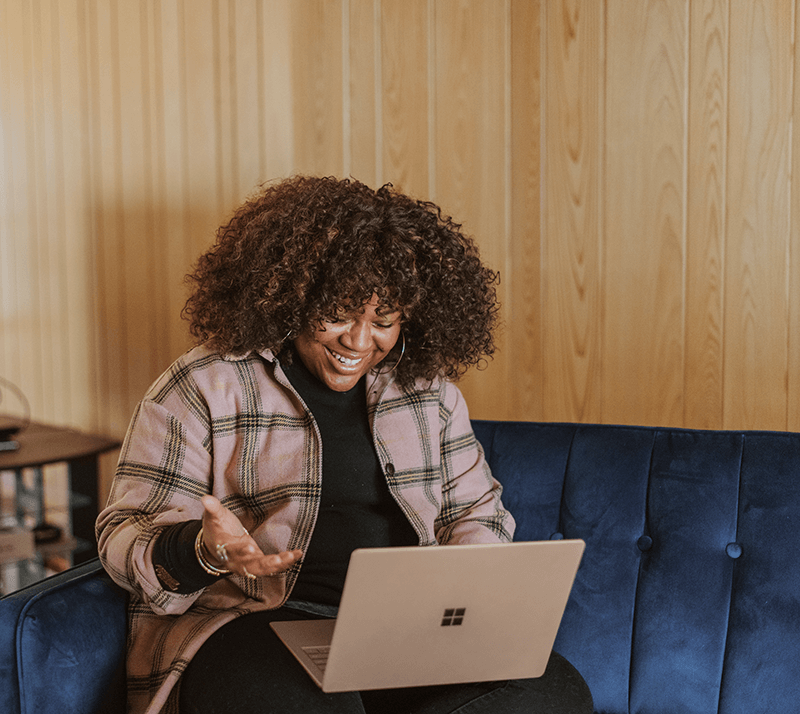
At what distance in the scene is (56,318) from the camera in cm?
246

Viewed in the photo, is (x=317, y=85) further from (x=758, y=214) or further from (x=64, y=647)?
(x=64, y=647)

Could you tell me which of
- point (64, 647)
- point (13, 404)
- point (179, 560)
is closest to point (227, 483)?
point (179, 560)

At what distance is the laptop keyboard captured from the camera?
106 centimetres

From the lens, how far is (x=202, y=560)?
3.53ft

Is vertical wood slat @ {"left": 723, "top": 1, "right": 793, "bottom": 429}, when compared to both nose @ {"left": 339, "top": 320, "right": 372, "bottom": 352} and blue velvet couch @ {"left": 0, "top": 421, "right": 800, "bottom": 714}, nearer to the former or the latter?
blue velvet couch @ {"left": 0, "top": 421, "right": 800, "bottom": 714}

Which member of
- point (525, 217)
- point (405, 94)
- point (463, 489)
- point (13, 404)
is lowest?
point (13, 404)

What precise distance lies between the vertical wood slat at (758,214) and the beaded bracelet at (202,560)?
117cm

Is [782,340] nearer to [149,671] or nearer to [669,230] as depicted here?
[669,230]

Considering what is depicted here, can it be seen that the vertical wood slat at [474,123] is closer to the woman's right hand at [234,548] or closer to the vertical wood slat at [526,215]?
the vertical wood slat at [526,215]

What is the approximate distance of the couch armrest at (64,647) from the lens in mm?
1088

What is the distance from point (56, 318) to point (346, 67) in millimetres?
1201

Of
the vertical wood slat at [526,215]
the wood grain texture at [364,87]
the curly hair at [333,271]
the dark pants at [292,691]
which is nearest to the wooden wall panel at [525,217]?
the vertical wood slat at [526,215]

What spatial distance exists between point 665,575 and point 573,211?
0.88 m

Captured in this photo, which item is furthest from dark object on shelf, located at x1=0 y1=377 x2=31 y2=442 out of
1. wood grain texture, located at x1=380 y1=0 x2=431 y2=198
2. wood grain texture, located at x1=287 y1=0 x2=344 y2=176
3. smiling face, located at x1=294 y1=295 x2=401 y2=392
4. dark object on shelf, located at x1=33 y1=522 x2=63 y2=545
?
smiling face, located at x1=294 y1=295 x2=401 y2=392
